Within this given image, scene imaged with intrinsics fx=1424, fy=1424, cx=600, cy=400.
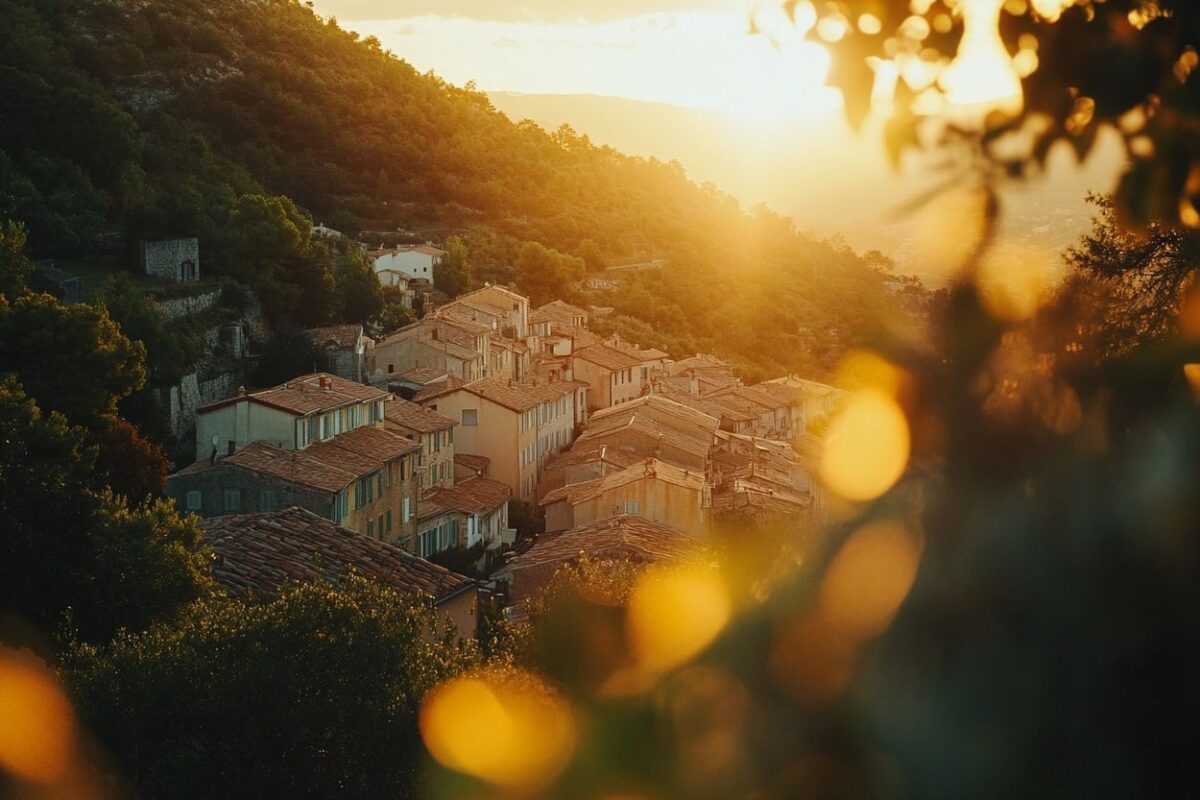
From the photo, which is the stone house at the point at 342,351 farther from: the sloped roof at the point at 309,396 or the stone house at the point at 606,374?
the stone house at the point at 606,374

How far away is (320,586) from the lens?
576 inches

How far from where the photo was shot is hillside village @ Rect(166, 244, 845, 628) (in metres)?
26.3

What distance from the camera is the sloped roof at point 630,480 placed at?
37.1 m

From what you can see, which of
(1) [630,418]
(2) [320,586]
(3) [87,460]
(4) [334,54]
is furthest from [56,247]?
(4) [334,54]

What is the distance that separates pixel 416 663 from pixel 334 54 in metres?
97.6

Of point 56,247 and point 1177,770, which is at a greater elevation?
point 1177,770

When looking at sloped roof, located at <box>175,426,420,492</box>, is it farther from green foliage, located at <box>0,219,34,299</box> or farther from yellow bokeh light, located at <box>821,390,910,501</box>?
yellow bokeh light, located at <box>821,390,910,501</box>

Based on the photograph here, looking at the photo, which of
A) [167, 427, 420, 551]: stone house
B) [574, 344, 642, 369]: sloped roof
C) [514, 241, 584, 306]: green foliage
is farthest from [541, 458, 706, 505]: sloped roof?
[514, 241, 584, 306]: green foliage

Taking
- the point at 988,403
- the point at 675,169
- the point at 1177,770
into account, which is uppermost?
the point at 988,403

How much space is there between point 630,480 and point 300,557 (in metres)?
15.0

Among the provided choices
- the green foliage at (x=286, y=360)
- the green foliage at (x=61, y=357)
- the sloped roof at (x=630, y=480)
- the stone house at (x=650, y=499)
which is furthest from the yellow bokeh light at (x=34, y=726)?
the green foliage at (x=286, y=360)

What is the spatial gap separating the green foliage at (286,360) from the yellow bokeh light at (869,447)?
39.7 meters

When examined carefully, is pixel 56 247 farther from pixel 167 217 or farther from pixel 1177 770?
pixel 1177 770

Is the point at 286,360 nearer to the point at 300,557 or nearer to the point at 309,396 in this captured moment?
the point at 309,396
